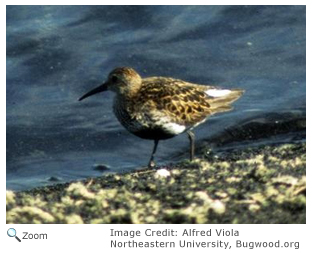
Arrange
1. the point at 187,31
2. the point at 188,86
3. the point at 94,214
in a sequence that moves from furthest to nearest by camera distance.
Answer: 1. the point at 187,31
2. the point at 188,86
3. the point at 94,214

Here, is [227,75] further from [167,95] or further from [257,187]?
[257,187]

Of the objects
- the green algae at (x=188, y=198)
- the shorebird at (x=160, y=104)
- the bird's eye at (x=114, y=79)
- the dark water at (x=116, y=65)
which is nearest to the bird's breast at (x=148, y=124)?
the shorebird at (x=160, y=104)

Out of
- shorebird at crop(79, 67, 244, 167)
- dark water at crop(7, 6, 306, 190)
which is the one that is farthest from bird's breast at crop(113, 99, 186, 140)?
dark water at crop(7, 6, 306, 190)

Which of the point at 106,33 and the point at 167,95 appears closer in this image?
the point at 167,95

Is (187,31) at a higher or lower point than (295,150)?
higher

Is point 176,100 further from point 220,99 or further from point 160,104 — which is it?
point 220,99

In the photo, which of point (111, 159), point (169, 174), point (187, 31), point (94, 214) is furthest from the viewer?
point (187, 31)

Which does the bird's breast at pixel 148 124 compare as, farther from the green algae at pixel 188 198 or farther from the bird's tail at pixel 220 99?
the green algae at pixel 188 198
